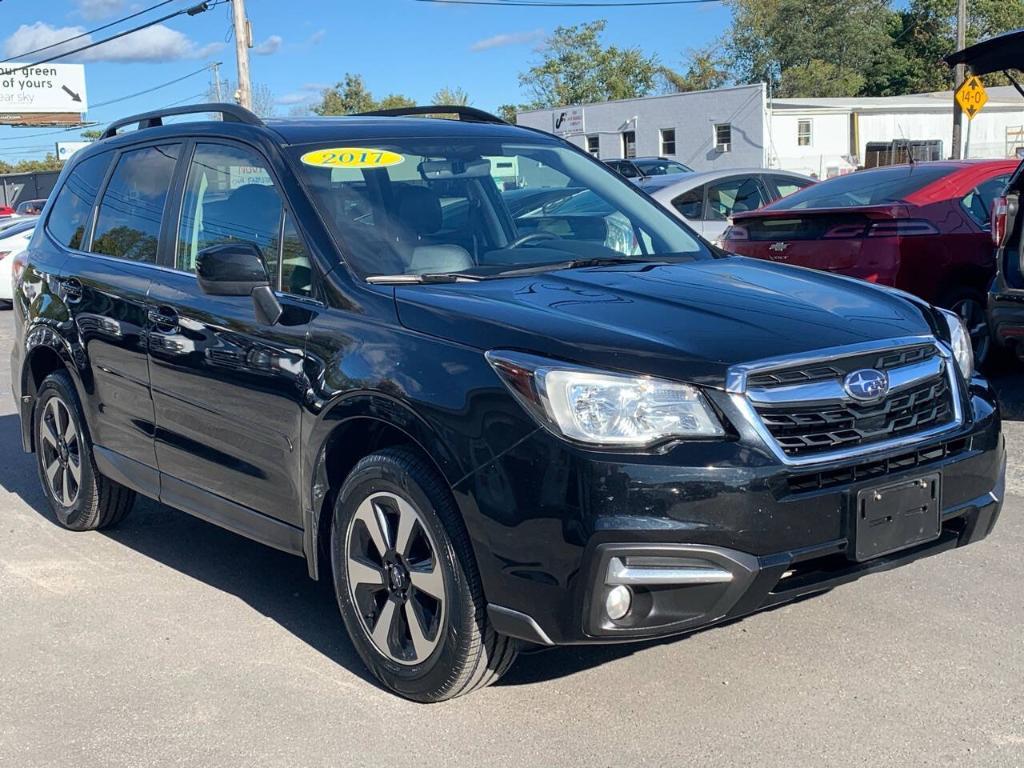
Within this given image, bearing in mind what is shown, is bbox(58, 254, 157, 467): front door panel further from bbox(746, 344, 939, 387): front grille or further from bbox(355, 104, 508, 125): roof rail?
bbox(746, 344, 939, 387): front grille

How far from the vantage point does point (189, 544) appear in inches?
221

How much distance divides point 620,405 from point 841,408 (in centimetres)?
65

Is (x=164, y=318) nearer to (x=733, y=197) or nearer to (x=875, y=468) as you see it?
(x=875, y=468)

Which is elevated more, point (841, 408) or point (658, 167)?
point (658, 167)

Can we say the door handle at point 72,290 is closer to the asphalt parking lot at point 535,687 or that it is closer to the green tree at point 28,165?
the asphalt parking lot at point 535,687

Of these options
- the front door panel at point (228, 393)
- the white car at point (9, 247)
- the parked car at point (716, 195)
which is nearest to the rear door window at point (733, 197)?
the parked car at point (716, 195)

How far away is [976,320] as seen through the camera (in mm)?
8133

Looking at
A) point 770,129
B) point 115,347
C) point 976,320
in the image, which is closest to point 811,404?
point 115,347

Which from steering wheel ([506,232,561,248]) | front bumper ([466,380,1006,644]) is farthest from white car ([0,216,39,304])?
front bumper ([466,380,1006,644])

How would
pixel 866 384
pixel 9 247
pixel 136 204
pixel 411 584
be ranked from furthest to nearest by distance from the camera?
1. pixel 9 247
2. pixel 136 204
3. pixel 411 584
4. pixel 866 384

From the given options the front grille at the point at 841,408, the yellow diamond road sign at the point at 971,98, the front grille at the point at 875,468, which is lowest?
the front grille at the point at 875,468

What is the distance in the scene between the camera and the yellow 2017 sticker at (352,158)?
14.2 ft

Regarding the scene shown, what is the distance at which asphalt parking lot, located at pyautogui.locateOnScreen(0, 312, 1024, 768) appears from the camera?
3398 mm

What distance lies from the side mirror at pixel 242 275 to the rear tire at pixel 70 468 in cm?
175
